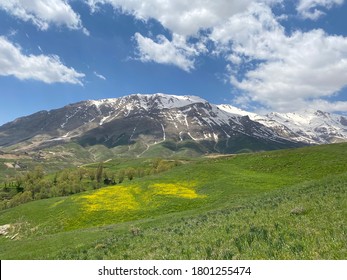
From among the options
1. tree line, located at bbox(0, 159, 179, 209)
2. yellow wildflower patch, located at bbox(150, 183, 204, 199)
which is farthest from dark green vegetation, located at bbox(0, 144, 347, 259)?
tree line, located at bbox(0, 159, 179, 209)

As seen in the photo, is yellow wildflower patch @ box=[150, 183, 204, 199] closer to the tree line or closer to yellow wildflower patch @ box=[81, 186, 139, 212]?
yellow wildflower patch @ box=[81, 186, 139, 212]

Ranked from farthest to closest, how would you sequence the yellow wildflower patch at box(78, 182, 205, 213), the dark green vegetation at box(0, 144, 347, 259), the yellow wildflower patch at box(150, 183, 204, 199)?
the yellow wildflower patch at box(150, 183, 204, 199) < the yellow wildflower patch at box(78, 182, 205, 213) < the dark green vegetation at box(0, 144, 347, 259)

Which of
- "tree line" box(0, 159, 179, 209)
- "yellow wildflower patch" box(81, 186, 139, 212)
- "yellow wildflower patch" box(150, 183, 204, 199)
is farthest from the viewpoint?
"tree line" box(0, 159, 179, 209)

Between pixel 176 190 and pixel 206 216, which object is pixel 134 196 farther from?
pixel 206 216

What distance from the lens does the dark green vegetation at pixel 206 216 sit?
653 inches

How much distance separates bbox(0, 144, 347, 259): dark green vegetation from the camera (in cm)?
1659

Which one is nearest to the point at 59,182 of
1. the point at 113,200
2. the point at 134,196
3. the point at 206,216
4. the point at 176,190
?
the point at 134,196

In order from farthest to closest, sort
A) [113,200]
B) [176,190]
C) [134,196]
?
[176,190]
[134,196]
[113,200]

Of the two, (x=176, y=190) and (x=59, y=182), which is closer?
(x=176, y=190)

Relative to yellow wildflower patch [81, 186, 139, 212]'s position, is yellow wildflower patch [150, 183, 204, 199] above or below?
above

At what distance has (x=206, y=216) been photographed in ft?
119

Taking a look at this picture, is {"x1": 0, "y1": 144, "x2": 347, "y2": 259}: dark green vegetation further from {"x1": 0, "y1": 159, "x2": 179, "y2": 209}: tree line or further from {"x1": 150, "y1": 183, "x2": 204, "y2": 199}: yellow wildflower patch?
{"x1": 0, "y1": 159, "x2": 179, "y2": 209}: tree line

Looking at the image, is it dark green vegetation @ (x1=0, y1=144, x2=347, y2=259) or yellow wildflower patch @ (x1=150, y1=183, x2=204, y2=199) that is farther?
yellow wildflower patch @ (x1=150, y1=183, x2=204, y2=199)
